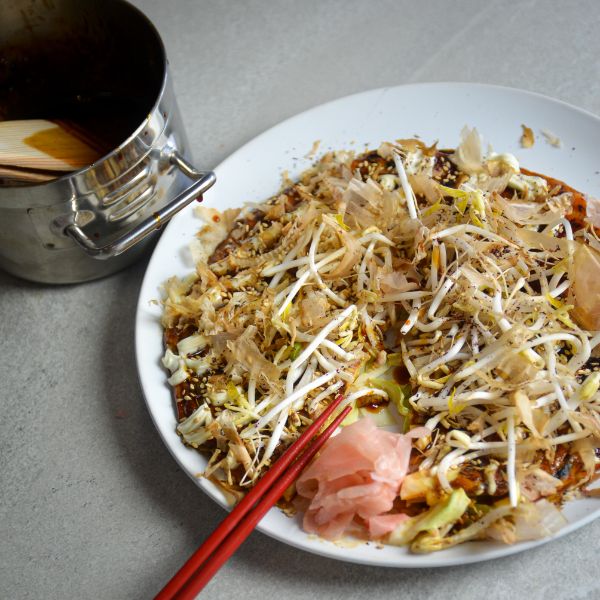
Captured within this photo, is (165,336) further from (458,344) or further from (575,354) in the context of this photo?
(575,354)

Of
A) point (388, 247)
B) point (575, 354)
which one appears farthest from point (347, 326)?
point (575, 354)

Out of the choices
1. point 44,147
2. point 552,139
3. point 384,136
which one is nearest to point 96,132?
point 44,147

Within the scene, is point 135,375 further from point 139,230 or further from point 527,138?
point 527,138

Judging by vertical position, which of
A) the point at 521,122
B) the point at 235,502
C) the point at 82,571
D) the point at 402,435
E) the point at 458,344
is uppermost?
the point at 521,122

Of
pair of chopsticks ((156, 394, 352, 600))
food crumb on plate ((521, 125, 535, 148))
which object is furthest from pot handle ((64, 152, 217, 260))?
food crumb on plate ((521, 125, 535, 148))

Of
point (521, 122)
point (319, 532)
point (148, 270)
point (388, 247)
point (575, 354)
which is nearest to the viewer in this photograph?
point (319, 532)
